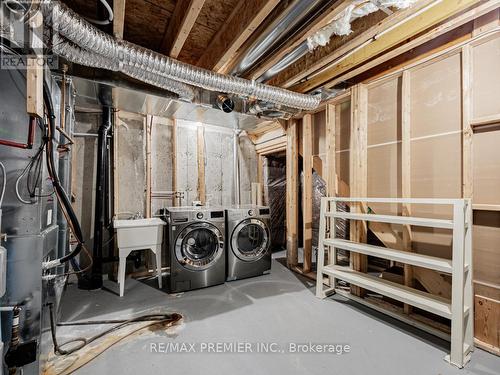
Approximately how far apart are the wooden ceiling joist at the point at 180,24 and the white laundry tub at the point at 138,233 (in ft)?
6.30

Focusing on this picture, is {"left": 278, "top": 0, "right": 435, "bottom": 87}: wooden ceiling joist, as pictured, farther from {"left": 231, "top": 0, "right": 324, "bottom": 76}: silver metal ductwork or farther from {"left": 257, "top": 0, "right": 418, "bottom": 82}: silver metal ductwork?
{"left": 231, "top": 0, "right": 324, "bottom": 76}: silver metal ductwork

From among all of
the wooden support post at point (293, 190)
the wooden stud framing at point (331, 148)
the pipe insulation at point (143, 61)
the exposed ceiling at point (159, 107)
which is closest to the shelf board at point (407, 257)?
the wooden stud framing at point (331, 148)

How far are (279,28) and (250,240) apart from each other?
2607mm

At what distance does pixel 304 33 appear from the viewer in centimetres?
192

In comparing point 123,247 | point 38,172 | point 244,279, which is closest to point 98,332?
point 123,247

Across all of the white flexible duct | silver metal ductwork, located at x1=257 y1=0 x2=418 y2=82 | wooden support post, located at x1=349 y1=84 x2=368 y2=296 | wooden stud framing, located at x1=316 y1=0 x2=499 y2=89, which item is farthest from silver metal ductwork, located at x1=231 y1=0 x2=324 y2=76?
wooden support post, located at x1=349 y1=84 x2=368 y2=296

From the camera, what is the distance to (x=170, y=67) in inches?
81.0

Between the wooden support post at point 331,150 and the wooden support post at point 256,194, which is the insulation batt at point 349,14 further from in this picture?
the wooden support post at point 256,194

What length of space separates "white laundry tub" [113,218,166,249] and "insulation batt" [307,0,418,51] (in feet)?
8.49

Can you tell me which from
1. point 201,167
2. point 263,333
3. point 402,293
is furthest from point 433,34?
point 201,167

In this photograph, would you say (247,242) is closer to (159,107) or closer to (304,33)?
(159,107)

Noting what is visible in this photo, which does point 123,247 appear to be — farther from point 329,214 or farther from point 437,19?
point 437,19

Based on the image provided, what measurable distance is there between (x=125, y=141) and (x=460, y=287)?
13.5 feet

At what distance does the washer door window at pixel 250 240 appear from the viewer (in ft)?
10.5
